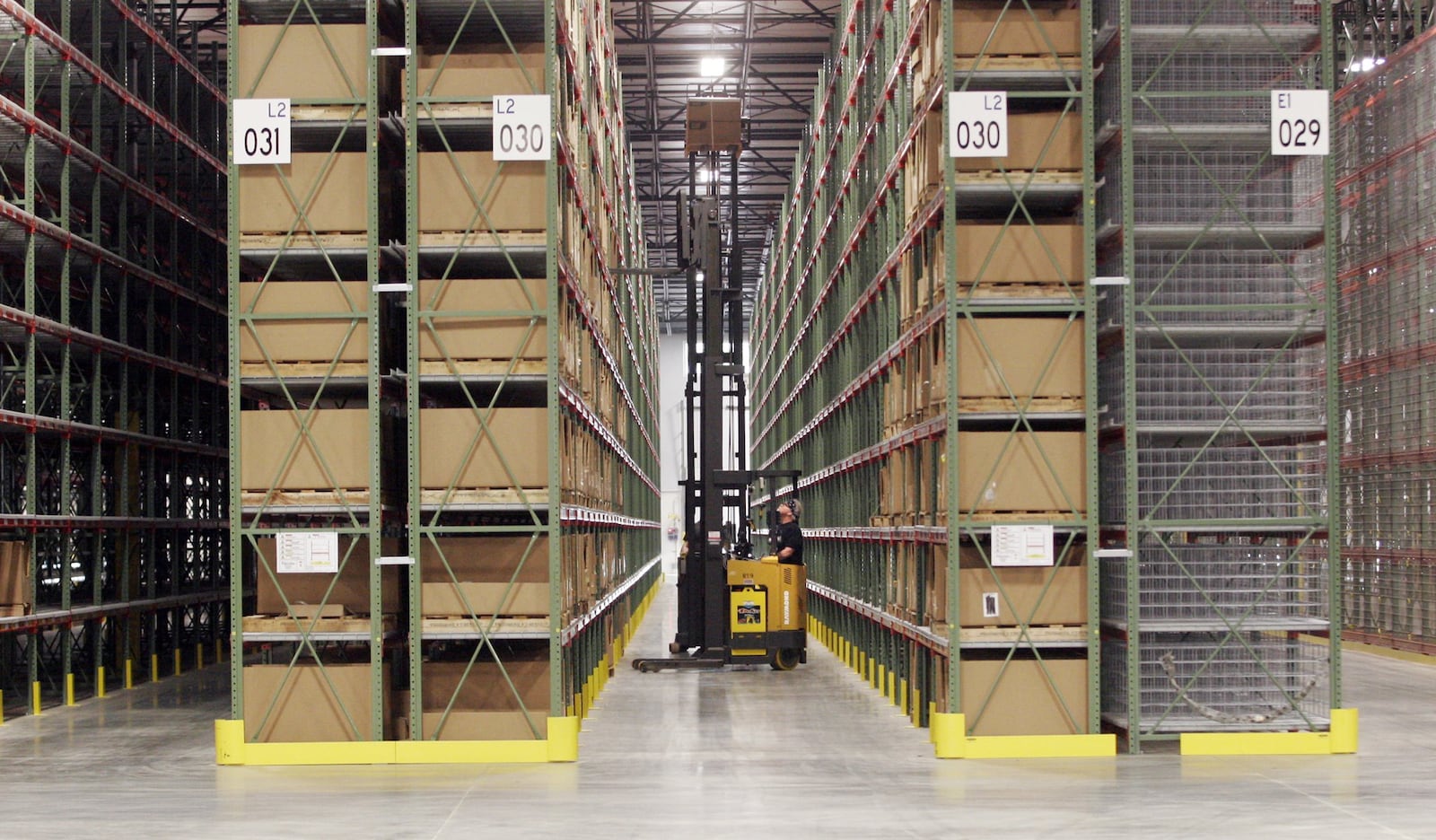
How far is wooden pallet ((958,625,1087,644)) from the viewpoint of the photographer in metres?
11.8

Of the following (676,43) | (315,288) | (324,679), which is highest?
(676,43)

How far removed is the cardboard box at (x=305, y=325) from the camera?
470 inches

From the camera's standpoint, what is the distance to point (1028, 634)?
38.8ft

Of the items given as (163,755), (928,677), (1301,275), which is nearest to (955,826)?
(928,677)

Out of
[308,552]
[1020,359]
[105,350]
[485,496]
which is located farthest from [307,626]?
[105,350]

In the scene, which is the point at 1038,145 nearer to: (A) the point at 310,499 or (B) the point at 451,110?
(B) the point at 451,110

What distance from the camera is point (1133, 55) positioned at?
12.4m

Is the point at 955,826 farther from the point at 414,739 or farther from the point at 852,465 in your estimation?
the point at 852,465

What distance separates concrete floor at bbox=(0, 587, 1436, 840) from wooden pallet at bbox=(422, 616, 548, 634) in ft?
3.58

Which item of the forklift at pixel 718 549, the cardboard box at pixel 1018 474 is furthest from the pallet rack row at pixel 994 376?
A: the forklift at pixel 718 549

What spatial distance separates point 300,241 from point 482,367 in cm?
186

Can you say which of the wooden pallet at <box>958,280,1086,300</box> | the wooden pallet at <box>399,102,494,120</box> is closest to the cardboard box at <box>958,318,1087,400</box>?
the wooden pallet at <box>958,280,1086,300</box>

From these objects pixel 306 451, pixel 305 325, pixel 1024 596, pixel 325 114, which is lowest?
pixel 1024 596

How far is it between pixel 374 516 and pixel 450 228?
248 cm
